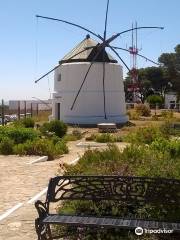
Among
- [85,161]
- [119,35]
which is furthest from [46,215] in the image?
[119,35]

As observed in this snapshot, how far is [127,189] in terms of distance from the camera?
18.0ft

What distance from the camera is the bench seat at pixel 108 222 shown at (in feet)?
15.5

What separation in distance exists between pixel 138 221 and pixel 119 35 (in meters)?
34.0

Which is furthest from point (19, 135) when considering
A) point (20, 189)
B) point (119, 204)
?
point (119, 204)

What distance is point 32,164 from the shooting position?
13383mm

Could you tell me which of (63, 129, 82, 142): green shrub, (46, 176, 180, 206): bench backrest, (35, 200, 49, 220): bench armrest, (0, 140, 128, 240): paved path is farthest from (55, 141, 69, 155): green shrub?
(35, 200, 49, 220): bench armrest

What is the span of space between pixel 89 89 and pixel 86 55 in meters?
2.52

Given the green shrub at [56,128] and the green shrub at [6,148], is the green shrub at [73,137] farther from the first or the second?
the green shrub at [6,148]

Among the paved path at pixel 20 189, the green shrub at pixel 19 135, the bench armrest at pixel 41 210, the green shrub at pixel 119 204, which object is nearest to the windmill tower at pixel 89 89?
the green shrub at pixel 19 135

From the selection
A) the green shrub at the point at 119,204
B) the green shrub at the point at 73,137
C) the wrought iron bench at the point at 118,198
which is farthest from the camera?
the green shrub at the point at 73,137

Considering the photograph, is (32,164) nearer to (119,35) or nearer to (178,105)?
(119,35)

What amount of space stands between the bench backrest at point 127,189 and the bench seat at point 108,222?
1.36ft

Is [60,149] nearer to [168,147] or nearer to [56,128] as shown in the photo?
[168,147]

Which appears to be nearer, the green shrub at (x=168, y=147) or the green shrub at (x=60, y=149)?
the green shrub at (x=168, y=147)
